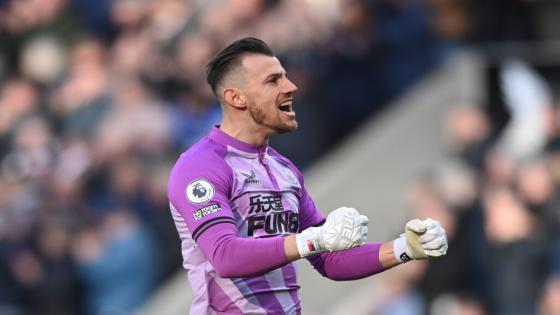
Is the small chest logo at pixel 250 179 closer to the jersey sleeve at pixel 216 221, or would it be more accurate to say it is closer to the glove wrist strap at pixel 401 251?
the jersey sleeve at pixel 216 221

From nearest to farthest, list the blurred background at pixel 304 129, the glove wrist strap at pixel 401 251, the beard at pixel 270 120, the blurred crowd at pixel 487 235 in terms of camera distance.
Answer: the glove wrist strap at pixel 401 251 < the beard at pixel 270 120 < the blurred crowd at pixel 487 235 < the blurred background at pixel 304 129

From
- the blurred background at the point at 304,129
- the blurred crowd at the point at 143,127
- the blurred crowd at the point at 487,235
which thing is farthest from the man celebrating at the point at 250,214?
the blurred crowd at the point at 143,127

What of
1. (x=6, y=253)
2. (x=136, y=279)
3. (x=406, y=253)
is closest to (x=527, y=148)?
(x=136, y=279)

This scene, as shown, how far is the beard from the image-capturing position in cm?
612

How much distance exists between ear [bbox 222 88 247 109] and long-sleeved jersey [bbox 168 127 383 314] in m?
0.14

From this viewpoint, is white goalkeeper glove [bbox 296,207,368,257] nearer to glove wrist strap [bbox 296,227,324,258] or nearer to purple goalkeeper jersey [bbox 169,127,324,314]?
glove wrist strap [bbox 296,227,324,258]

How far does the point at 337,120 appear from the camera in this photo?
1295cm

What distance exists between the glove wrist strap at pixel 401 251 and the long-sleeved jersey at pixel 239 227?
0.44 ft

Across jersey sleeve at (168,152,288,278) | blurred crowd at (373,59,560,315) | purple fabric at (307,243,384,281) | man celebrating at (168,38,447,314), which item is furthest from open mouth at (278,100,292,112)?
blurred crowd at (373,59,560,315)

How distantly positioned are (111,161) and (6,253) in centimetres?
124

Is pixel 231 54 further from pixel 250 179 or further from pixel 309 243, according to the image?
pixel 309 243

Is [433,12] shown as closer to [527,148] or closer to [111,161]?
[527,148]

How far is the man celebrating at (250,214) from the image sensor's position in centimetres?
570

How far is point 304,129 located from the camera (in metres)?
12.1
